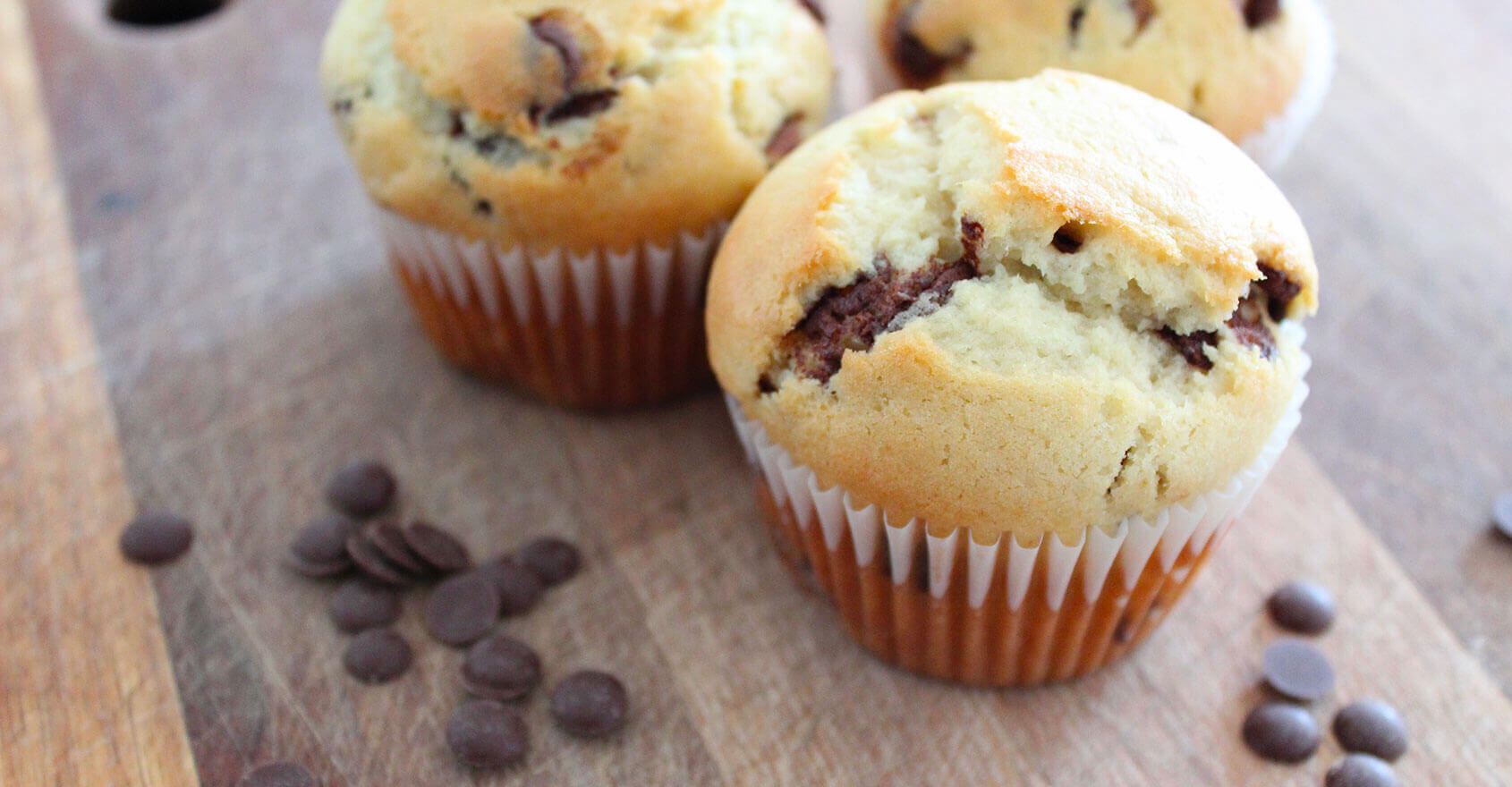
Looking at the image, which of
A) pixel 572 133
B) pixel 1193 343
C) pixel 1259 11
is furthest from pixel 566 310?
pixel 1259 11

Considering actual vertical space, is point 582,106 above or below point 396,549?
above

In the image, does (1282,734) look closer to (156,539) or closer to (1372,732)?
(1372,732)

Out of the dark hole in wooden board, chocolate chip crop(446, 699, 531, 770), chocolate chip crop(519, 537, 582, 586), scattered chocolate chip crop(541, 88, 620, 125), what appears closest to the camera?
chocolate chip crop(446, 699, 531, 770)

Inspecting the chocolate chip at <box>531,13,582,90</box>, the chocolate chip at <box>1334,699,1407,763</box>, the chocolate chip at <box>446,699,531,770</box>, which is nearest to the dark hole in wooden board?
the chocolate chip at <box>531,13,582,90</box>

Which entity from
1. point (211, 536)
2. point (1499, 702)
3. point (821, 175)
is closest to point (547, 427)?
point (211, 536)

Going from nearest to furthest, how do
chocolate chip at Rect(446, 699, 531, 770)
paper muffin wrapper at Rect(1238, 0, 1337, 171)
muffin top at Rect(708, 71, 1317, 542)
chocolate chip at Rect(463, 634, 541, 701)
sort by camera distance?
muffin top at Rect(708, 71, 1317, 542), chocolate chip at Rect(446, 699, 531, 770), chocolate chip at Rect(463, 634, 541, 701), paper muffin wrapper at Rect(1238, 0, 1337, 171)

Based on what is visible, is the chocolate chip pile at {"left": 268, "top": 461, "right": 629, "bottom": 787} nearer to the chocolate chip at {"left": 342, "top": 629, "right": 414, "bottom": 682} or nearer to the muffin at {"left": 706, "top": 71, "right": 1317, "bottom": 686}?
the chocolate chip at {"left": 342, "top": 629, "right": 414, "bottom": 682}

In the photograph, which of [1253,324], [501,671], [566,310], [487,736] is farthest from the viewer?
[566,310]
